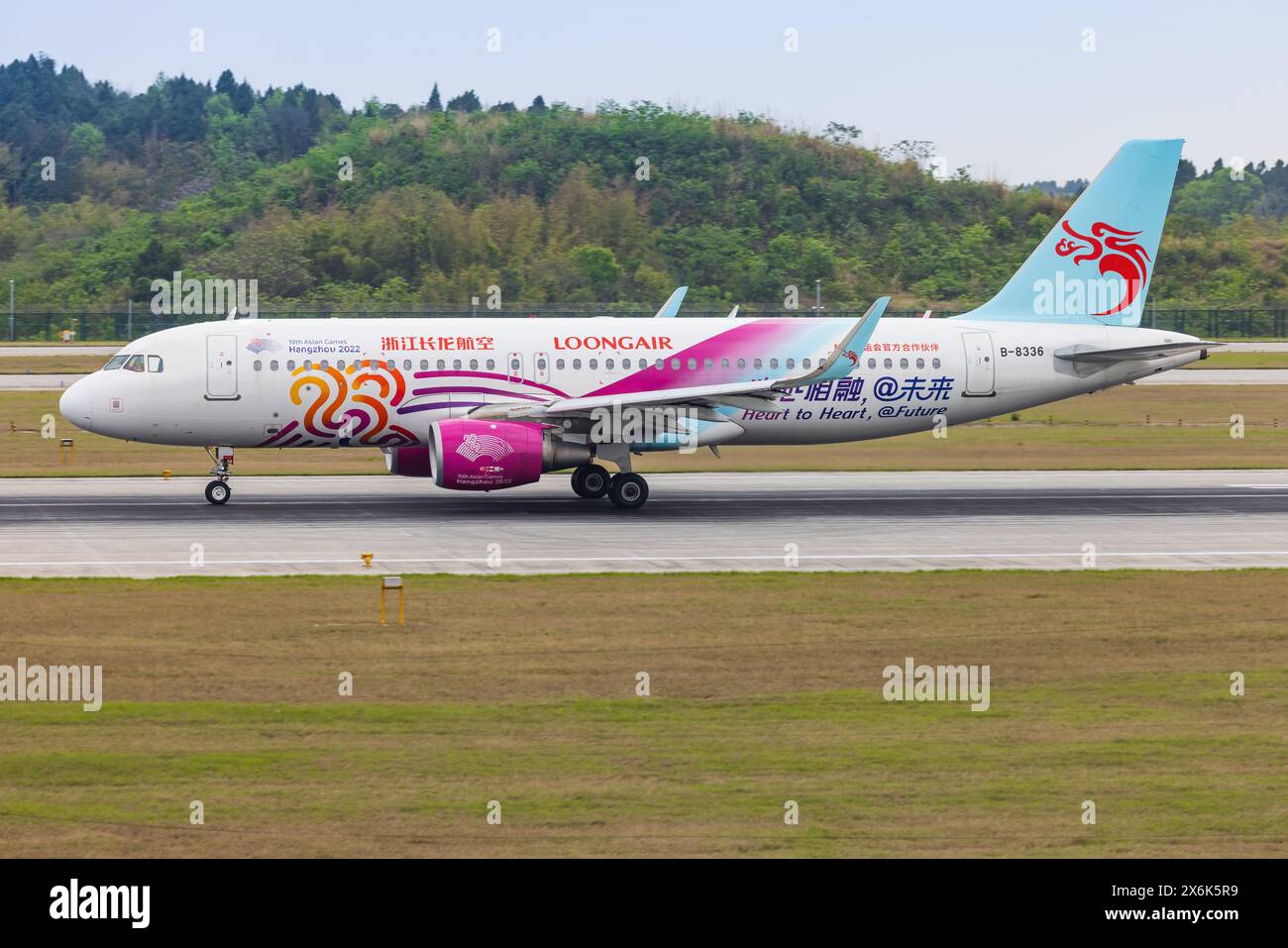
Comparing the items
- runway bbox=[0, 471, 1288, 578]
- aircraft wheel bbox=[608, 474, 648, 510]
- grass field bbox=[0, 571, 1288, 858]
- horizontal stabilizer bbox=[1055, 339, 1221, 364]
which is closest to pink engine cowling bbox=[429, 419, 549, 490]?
runway bbox=[0, 471, 1288, 578]

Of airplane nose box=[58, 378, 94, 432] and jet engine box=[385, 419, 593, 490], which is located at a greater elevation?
airplane nose box=[58, 378, 94, 432]

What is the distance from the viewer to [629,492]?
1464 inches

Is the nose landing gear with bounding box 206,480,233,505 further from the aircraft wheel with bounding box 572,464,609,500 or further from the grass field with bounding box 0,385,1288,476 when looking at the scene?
the aircraft wheel with bounding box 572,464,609,500

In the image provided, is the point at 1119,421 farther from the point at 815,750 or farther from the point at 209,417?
the point at 815,750

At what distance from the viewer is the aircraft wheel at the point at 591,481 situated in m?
38.2

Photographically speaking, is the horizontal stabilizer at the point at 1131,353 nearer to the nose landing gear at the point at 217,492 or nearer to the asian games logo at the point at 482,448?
the asian games logo at the point at 482,448

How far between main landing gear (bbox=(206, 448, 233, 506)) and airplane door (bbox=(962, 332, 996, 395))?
17771mm

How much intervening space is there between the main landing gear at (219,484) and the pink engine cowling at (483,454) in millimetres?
5722

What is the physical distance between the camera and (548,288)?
96.2 metres

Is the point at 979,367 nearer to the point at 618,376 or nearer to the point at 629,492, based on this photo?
the point at 618,376

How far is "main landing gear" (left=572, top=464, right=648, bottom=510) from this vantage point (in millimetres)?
37219

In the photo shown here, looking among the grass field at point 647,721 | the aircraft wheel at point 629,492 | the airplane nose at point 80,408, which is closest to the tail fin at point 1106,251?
the aircraft wheel at point 629,492

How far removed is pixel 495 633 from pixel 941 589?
7.84 meters
